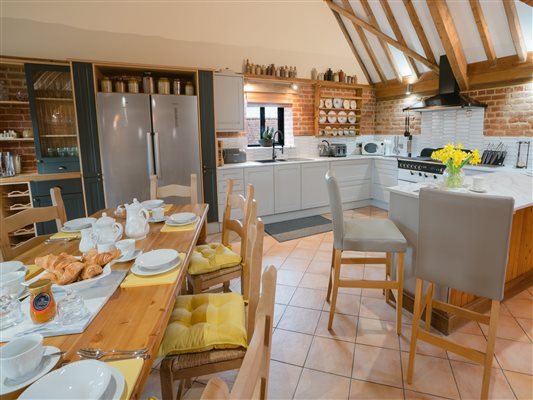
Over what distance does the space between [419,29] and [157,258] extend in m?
5.00

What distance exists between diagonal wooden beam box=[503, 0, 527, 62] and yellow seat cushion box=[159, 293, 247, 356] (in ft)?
14.6

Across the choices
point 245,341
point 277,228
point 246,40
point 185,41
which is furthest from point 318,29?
point 245,341

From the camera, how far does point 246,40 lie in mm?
4914

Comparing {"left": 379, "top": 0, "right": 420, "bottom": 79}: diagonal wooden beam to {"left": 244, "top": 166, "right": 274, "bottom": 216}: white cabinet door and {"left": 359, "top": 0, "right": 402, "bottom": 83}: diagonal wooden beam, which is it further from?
{"left": 244, "top": 166, "right": 274, "bottom": 216}: white cabinet door

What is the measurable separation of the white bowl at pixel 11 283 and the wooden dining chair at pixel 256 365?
1.00 metres

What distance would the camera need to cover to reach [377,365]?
1.92m

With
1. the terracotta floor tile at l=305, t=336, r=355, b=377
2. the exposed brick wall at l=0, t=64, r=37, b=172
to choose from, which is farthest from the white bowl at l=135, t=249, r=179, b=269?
the exposed brick wall at l=0, t=64, r=37, b=172

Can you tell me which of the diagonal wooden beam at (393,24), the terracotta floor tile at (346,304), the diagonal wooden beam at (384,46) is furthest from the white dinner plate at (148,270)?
the diagonal wooden beam at (384,46)

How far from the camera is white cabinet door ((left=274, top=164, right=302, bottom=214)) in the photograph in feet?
15.7

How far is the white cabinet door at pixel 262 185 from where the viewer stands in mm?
4559

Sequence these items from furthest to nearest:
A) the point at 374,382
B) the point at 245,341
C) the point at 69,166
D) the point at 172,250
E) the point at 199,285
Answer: the point at 69,166, the point at 199,285, the point at 374,382, the point at 172,250, the point at 245,341

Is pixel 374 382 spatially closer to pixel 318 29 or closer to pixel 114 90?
pixel 114 90

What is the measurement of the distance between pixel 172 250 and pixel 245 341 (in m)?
0.55

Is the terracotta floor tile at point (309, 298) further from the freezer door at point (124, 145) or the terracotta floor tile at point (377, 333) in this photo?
the freezer door at point (124, 145)
